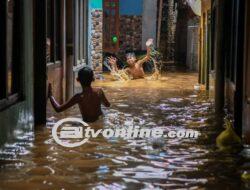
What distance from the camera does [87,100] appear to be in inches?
365

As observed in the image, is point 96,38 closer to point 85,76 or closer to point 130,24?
point 130,24

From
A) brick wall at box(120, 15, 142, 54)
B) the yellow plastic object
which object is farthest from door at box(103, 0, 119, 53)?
the yellow plastic object

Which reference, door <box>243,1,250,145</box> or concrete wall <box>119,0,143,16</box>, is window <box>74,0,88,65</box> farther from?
concrete wall <box>119,0,143,16</box>

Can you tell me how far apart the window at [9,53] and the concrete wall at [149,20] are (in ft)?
69.7

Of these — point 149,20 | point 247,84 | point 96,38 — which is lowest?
point 247,84

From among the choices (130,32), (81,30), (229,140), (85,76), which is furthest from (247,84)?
(130,32)

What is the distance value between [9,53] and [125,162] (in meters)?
2.64

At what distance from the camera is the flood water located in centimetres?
568

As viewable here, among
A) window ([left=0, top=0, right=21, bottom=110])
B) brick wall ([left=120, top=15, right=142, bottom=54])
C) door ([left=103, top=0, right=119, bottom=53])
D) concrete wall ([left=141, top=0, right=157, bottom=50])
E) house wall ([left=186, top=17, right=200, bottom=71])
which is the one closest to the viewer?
window ([left=0, top=0, right=21, bottom=110])

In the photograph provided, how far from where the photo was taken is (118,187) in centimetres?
548

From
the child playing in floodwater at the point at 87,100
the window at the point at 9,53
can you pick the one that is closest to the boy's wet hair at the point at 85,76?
the child playing in floodwater at the point at 87,100

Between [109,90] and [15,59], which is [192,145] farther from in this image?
[109,90]

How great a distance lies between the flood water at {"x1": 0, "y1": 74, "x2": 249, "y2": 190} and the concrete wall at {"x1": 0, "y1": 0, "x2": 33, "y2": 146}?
0.16 metres

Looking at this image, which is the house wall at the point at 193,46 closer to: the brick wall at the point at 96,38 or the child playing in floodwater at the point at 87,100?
the brick wall at the point at 96,38
